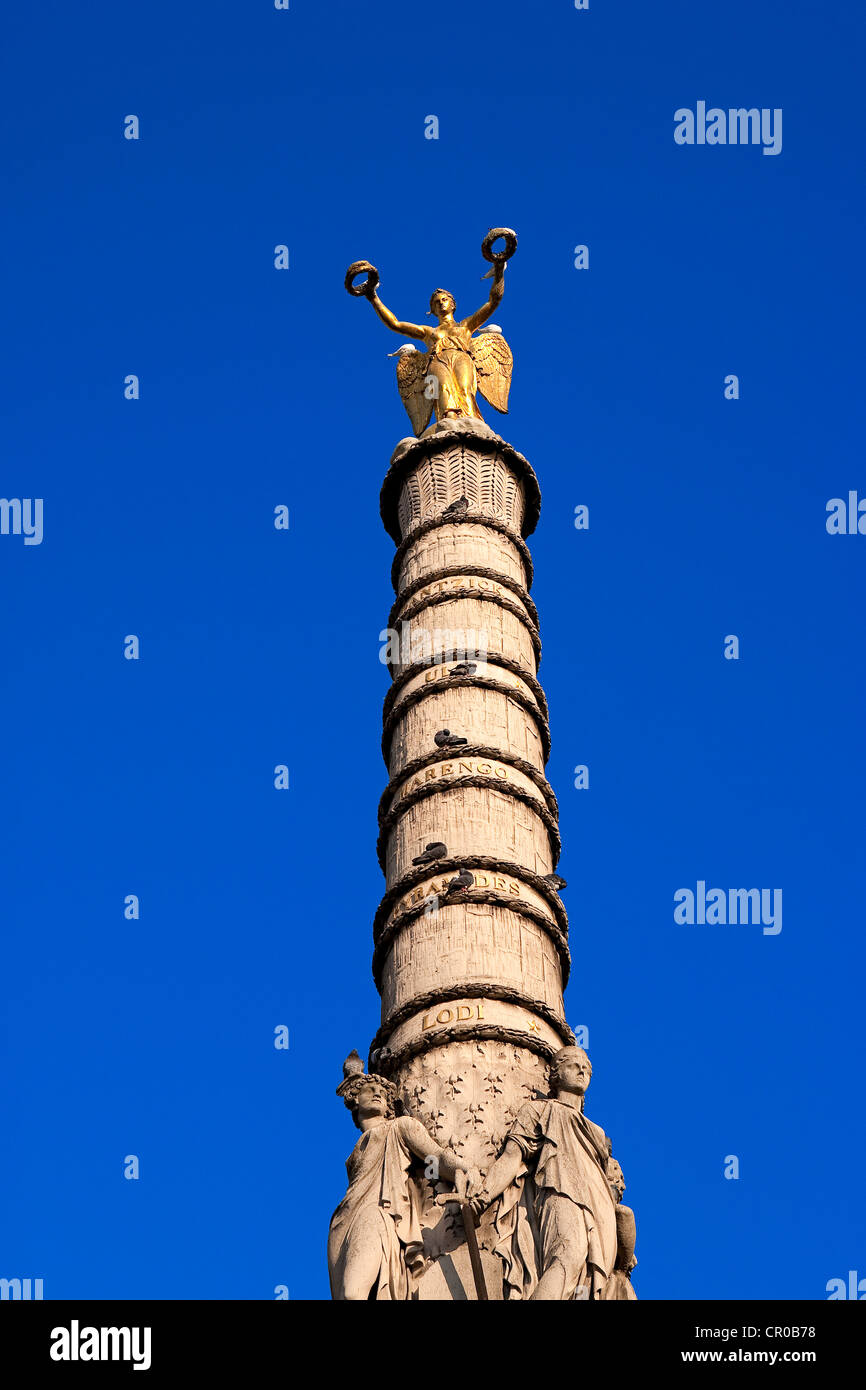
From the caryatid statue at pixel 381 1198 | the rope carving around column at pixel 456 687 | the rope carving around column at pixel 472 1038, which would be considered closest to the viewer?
the caryatid statue at pixel 381 1198

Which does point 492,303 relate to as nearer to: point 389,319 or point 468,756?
point 389,319

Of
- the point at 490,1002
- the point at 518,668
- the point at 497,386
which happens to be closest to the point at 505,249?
the point at 497,386

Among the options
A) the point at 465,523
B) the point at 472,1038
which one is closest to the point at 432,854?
the point at 472,1038

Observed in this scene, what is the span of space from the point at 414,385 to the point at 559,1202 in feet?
31.5

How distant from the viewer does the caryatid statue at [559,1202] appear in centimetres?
1130

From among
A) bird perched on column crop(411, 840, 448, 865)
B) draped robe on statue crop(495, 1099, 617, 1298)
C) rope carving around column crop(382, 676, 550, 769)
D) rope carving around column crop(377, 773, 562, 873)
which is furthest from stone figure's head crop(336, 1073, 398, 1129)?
rope carving around column crop(382, 676, 550, 769)

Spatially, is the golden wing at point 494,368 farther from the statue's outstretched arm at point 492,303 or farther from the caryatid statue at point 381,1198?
the caryatid statue at point 381,1198

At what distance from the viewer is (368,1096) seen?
12.4 m

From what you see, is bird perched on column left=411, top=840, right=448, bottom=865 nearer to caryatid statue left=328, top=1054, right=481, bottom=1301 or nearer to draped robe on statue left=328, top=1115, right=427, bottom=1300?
caryatid statue left=328, top=1054, right=481, bottom=1301

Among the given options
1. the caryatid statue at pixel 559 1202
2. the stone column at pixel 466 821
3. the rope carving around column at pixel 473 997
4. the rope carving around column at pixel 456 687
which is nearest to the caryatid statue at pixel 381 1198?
the stone column at pixel 466 821

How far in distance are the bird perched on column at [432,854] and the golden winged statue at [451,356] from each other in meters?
5.72

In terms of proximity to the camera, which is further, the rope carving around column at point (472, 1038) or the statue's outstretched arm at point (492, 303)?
the statue's outstretched arm at point (492, 303)

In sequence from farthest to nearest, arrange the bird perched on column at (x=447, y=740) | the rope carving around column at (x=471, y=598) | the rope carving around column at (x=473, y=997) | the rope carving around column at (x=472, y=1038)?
the rope carving around column at (x=471, y=598)
the bird perched on column at (x=447, y=740)
the rope carving around column at (x=473, y=997)
the rope carving around column at (x=472, y=1038)
